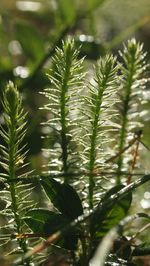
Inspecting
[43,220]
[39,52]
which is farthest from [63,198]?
[39,52]

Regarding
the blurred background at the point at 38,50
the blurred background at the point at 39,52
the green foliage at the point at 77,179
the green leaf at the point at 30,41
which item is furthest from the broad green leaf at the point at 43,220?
the green leaf at the point at 30,41

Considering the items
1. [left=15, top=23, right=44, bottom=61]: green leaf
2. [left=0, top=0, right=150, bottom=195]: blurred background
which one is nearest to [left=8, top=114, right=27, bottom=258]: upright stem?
[left=0, top=0, right=150, bottom=195]: blurred background

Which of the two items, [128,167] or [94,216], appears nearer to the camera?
[94,216]

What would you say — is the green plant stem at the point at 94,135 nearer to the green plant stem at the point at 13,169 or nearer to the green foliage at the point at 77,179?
the green foliage at the point at 77,179

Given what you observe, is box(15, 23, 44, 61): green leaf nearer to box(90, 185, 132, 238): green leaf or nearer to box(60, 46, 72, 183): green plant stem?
box(60, 46, 72, 183): green plant stem

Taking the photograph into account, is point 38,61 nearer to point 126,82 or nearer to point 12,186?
point 126,82

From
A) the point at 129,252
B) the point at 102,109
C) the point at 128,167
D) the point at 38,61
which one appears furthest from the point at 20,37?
the point at 129,252

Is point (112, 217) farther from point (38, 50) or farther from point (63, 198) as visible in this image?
point (38, 50)
